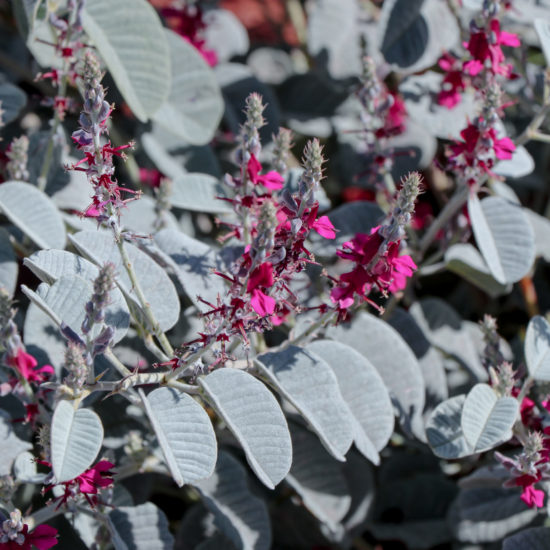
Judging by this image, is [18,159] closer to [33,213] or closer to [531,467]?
[33,213]

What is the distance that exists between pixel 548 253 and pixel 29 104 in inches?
52.8

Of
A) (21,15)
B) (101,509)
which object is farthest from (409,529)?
(21,15)

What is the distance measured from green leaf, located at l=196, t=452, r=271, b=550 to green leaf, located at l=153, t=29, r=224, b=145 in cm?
73

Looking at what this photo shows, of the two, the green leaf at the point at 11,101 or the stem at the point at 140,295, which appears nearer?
the stem at the point at 140,295

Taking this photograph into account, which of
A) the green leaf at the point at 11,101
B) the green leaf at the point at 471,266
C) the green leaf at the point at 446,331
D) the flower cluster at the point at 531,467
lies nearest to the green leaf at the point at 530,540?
the flower cluster at the point at 531,467

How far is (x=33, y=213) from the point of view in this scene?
47.9 inches

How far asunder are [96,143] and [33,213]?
1.21 ft

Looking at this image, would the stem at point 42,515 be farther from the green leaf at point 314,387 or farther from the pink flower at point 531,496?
the pink flower at point 531,496

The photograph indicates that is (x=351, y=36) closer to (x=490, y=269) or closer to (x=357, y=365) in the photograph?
(x=490, y=269)

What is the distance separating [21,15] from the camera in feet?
4.98

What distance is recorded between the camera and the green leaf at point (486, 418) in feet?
3.50

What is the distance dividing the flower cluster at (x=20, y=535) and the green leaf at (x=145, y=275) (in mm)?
322

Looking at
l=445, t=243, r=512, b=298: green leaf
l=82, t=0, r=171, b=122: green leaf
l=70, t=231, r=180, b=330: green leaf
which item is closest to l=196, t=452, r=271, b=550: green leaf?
l=70, t=231, r=180, b=330: green leaf

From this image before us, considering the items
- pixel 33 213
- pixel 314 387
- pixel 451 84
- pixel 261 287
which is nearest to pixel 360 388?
pixel 314 387
